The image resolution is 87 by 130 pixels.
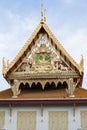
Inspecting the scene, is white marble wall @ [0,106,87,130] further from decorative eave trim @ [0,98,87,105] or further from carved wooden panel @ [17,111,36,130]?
decorative eave trim @ [0,98,87,105]

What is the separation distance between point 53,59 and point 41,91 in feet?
5.46

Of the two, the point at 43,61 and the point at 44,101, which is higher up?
the point at 43,61

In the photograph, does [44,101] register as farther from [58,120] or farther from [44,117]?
[58,120]

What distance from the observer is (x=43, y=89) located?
18.4 meters

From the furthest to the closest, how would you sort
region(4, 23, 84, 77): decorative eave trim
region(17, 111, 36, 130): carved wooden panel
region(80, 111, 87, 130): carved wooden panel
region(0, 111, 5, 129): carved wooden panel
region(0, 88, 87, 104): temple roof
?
region(4, 23, 84, 77): decorative eave trim
region(0, 111, 5, 129): carved wooden panel
region(17, 111, 36, 130): carved wooden panel
region(0, 88, 87, 104): temple roof
region(80, 111, 87, 130): carved wooden panel

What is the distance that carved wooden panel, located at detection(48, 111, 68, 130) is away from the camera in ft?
54.4

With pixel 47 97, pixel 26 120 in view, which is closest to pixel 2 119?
pixel 26 120

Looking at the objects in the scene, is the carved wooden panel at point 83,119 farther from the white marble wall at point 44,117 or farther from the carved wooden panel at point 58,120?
the carved wooden panel at point 58,120

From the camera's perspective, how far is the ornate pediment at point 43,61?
18188mm

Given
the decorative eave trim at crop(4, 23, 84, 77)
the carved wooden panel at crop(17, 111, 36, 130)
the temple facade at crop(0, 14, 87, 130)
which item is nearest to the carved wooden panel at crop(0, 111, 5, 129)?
the temple facade at crop(0, 14, 87, 130)

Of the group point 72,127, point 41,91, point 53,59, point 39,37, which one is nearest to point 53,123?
point 72,127

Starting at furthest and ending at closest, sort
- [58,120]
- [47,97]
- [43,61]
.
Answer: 1. [43,61]
2. [47,97]
3. [58,120]

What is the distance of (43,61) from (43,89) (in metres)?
1.37

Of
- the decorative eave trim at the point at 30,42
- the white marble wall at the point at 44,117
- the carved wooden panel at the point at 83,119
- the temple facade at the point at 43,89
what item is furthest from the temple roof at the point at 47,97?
the decorative eave trim at the point at 30,42
